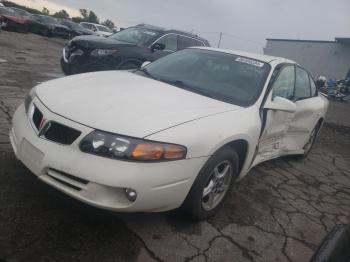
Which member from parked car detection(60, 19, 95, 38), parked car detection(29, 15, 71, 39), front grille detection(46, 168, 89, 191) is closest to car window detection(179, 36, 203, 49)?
front grille detection(46, 168, 89, 191)

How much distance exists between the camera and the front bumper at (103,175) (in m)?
2.36

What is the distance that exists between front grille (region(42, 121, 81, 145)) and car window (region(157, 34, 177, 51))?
5.91 meters

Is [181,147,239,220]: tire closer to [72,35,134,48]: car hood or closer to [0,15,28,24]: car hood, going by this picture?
[72,35,134,48]: car hood

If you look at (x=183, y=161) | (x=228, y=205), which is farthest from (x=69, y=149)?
(x=228, y=205)

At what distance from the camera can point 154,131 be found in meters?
2.51

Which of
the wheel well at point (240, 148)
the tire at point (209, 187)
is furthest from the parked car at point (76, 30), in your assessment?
the tire at point (209, 187)

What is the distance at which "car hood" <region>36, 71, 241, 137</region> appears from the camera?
254cm

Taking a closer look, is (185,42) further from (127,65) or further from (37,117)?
(37,117)

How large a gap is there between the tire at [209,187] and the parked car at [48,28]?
23581 millimetres

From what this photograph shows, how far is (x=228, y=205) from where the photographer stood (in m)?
3.62

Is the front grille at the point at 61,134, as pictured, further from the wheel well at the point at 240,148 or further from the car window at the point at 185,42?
the car window at the point at 185,42

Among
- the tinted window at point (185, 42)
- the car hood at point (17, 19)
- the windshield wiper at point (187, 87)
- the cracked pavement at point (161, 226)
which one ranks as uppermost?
the windshield wiper at point (187, 87)

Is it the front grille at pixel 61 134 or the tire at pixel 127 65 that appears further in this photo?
the tire at pixel 127 65

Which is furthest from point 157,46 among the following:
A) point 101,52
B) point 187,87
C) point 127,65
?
point 187,87
